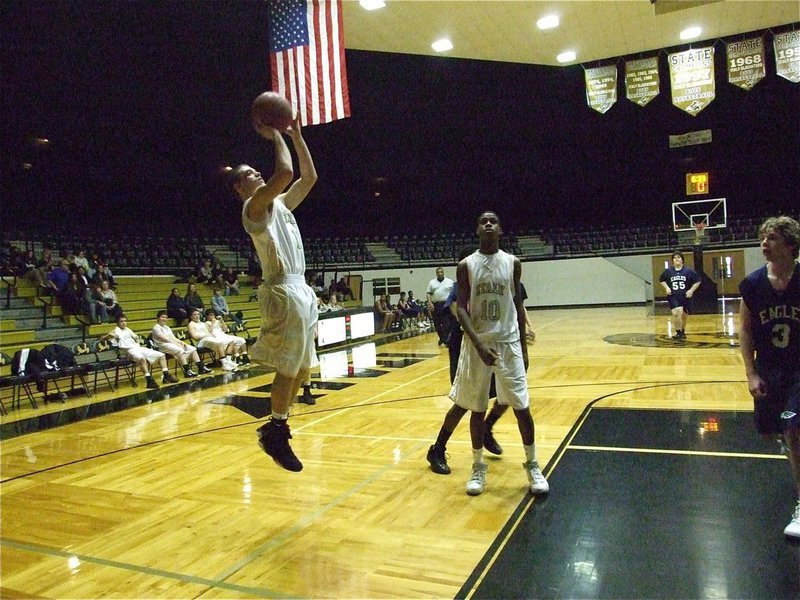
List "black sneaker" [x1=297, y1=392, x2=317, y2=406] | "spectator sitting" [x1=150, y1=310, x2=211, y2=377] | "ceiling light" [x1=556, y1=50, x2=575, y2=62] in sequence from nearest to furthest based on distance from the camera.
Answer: "black sneaker" [x1=297, y1=392, x2=317, y2=406], "spectator sitting" [x1=150, y1=310, x2=211, y2=377], "ceiling light" [x1=556, y1=50, x2=575, y2=62]

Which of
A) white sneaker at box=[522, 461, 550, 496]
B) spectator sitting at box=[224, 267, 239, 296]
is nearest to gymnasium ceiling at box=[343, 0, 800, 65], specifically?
spectator sitting at box=[224, 267, 239, 296]

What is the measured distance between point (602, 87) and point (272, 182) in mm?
11611

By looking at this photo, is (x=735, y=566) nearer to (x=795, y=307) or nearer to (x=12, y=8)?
(x=795, y=307)

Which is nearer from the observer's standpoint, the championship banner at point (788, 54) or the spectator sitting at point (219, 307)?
the championship banner at point (788, 54)

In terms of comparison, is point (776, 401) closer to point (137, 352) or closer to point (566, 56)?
point (137, 352)

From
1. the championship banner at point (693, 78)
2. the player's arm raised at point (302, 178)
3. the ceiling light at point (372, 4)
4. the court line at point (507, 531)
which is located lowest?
the court line at point (507, 531)

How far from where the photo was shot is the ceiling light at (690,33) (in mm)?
11312

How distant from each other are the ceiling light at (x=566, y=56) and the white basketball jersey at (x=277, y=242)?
11.1 meters

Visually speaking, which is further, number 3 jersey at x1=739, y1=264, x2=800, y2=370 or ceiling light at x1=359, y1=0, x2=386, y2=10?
ceiling light at x1=359, y1=0, x2=386, y2=10

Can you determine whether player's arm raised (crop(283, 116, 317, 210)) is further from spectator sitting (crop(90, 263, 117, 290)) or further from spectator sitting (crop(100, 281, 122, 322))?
spectator sitting (crop(90, 263, 117, 290))

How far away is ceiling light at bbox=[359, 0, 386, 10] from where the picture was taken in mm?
9281

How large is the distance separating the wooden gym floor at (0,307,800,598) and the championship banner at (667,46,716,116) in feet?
24.6

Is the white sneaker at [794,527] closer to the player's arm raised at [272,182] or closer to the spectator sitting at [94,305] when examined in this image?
the player's arm raised at [272,182]

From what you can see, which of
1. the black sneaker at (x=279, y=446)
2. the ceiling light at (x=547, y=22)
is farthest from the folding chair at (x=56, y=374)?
the ceiling light at (x=547, y=22)
